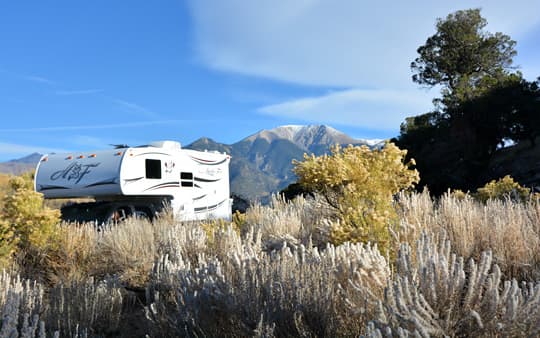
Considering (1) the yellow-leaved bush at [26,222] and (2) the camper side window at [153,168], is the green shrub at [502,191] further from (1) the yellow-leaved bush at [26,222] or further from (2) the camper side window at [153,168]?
(2) the camper side window at [153,168]

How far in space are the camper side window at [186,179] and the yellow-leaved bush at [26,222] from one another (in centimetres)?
629

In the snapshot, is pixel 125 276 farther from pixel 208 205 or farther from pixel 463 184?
pixel 463 184

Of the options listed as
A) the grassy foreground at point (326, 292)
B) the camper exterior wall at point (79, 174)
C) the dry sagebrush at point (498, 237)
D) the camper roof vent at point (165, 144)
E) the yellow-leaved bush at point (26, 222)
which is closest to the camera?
the grassy foreground at point (326, 292)

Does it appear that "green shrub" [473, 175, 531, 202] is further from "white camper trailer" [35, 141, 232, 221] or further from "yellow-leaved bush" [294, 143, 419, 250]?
"white camper trailer" [35, 141, 232, 221]

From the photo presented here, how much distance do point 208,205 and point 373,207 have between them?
10.1 m

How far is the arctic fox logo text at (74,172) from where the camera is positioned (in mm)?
12180

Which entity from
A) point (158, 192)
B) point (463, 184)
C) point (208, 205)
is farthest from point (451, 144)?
point (158, 192)

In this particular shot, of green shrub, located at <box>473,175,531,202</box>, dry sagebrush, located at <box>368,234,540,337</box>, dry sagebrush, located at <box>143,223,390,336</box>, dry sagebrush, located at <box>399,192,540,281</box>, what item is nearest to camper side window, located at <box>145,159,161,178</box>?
green shrub, located at <box>473,175,531,202</box>

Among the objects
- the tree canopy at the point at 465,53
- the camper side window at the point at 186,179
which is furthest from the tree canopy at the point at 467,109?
the camper side window at the point at 186,179

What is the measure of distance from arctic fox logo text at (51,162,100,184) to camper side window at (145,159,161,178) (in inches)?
52.0

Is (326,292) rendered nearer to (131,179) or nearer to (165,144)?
(131,179)

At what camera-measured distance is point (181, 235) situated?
563cm

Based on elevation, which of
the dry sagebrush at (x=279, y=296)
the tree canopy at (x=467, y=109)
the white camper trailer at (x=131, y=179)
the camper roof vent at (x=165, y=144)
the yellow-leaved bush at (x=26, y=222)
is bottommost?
the dry sagebrush at (x=279, y=296)

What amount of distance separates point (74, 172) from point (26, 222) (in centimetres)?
613
